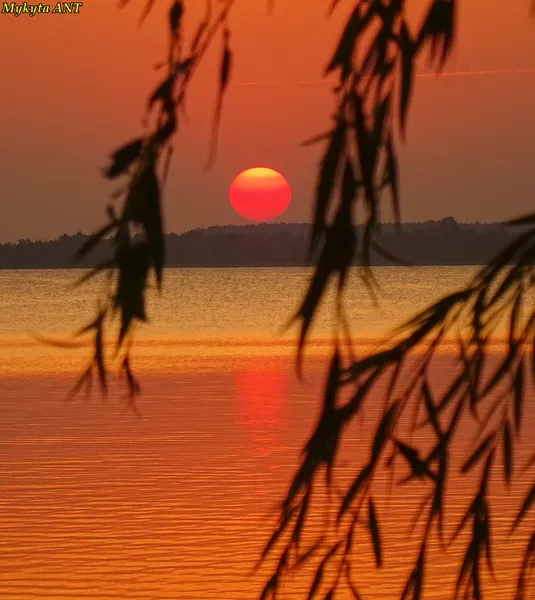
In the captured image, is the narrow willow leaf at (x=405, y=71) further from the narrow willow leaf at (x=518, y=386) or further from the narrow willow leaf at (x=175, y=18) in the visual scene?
the narrow willow leaf at (x=518, y=386)

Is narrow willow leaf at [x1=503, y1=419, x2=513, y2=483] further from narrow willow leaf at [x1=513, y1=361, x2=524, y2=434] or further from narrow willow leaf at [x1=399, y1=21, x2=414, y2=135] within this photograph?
narrow willow leaf at [x1=399, y1=21, x2=414, y2=135]

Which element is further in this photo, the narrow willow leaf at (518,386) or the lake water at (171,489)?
the lake water at (171,489)

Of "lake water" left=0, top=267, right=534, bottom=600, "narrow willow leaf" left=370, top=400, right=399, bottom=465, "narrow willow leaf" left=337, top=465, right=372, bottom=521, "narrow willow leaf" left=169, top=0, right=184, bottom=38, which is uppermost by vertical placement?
"narrow willow leaf" left=169, top=0, right=184, bottom=38

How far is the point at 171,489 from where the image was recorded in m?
10.5

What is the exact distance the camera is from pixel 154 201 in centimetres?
220

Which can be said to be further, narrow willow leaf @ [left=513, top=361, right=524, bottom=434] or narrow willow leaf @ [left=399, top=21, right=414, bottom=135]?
narrow willow leaf @ [left=513, top=361, right=524, bottom=434]

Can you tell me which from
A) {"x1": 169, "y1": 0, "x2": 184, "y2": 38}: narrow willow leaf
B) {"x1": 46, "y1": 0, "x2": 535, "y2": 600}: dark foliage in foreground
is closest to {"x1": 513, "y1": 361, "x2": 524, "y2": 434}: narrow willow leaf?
{"x1": 46, "y1": 0, "x2": 535, "y2": 600}: dark foliage in foreground

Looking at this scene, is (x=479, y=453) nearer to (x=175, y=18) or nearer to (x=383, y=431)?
(x=383, y=431)

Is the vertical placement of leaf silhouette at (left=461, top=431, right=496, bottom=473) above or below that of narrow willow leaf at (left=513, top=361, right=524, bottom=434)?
below

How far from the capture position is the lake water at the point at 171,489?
7.78m

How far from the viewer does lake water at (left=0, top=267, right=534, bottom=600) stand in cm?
778

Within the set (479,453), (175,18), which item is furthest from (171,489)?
(175,18)

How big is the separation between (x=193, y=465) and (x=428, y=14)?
31.7ft

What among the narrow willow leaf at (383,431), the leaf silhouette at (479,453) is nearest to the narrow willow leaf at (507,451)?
the leaf silhouette at (479,453)
